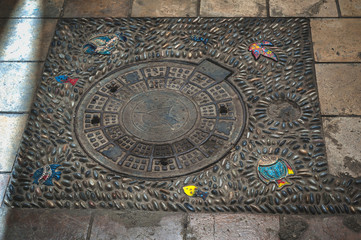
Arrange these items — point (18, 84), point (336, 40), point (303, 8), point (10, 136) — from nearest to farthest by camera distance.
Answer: point (10, 136), point (18, 84), point (336, 40), point (303, 8)

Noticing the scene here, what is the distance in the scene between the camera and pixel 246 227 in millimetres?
3539

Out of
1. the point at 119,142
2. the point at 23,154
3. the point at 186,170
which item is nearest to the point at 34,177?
the point at 23,154

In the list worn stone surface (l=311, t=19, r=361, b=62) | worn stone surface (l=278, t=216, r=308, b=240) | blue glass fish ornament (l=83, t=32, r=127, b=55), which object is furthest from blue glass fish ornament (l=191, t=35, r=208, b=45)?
worn stone surface (l=278, t=216, r=308, b=240)

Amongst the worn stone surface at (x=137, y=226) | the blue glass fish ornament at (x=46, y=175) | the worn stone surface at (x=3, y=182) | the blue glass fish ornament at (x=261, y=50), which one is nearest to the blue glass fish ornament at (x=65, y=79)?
the blue glass fish ornament at (x=46, y=175)

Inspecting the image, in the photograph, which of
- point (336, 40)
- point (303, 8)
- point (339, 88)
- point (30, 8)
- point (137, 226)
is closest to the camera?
point (137, 226)

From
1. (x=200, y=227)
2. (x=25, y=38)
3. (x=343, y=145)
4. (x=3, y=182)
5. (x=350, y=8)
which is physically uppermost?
(x=350, y=8)

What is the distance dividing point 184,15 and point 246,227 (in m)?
3.05

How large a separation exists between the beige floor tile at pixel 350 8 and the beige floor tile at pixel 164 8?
1.93m

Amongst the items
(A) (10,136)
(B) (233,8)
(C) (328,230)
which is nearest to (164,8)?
(B) (233,8)

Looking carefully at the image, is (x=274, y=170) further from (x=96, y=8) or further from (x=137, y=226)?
(x=96, y=8)

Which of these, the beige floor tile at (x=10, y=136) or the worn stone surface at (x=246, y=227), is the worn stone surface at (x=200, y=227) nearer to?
the worn stone surface at (x=246, y=227)

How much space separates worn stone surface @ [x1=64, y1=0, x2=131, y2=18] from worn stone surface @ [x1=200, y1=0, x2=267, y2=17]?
108 cm

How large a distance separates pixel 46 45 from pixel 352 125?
3720 millimetres

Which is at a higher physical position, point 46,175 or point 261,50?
point 261,50
